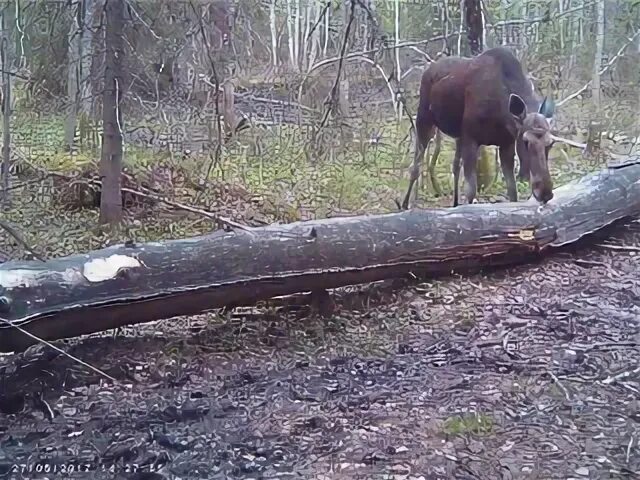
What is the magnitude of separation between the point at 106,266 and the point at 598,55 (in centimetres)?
192

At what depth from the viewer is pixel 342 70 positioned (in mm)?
→ 2855

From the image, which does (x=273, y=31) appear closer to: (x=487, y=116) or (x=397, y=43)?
(x=397, y=43)

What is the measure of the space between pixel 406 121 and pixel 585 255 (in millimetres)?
1029

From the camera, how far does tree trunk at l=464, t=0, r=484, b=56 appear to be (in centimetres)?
290

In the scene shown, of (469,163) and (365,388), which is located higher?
(469,163)

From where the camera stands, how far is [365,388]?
183cm

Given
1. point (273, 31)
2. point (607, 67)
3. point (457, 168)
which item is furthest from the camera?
point (457, 168)

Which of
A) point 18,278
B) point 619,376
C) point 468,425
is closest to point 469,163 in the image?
point 619,376

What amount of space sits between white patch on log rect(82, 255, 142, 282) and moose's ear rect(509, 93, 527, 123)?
1.58 m

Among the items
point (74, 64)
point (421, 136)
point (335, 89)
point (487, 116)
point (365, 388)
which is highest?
point (74, 64)

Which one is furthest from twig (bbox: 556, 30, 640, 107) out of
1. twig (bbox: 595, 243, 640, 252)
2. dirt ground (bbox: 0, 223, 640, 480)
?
dirt ground (bbox: 0, 223, 640, 480)

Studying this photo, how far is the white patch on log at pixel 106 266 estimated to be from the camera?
1.81 meters

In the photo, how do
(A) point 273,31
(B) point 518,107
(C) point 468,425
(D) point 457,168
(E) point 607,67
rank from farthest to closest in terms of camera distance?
(D) point 457,168 < (A) point 273,31 < (B) point 518,107 < (E) point 607,67 < (C) point 468,425

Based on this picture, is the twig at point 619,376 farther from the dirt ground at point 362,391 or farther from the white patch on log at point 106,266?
the white patch on log at point 106,266
